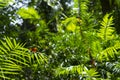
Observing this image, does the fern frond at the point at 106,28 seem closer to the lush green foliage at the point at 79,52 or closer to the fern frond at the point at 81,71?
the lush green foliage at the point at 79,52

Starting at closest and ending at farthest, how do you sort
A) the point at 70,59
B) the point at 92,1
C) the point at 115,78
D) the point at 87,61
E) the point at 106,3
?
1. the point at 115,78
2. the point at 87,61
3. the point at 70,59
4. the point at 106,3
5. the point at 92,1

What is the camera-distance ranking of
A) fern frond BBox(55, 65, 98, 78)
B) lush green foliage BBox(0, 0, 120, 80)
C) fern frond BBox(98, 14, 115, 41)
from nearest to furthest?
1. fern frond BBox(55, 65, 98, 78)
2. lush green foliage BBox(0, 0, 120, 80)
3. fern frond BBox(98, 14, 115, 41)

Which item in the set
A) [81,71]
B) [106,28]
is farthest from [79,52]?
[81,71]

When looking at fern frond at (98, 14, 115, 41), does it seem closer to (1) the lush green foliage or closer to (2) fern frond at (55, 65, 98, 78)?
(1) the lush green foliage

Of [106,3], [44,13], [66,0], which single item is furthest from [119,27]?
[66,0]

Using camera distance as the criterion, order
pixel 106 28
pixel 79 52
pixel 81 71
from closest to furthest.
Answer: pixel 81 71 < pixel 106 28 < pixel 79 52

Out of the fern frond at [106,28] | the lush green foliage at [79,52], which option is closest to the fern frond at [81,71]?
the lush green foliage at [79,52]

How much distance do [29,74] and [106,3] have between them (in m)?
1.77

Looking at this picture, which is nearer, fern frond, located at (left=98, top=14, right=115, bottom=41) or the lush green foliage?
the lush green foliage

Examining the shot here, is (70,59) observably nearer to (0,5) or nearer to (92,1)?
(0,5)

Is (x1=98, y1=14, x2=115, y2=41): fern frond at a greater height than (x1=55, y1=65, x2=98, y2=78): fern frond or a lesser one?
greater

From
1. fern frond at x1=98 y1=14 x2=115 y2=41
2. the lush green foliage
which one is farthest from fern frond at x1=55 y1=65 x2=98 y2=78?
fern frond at x1=98 y1=14 x2=115 y2=41

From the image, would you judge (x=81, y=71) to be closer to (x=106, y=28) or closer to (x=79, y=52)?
(x=106, y=28)

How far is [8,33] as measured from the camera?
22.4 ft
